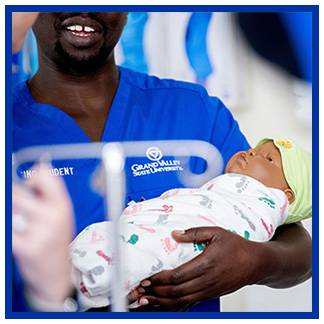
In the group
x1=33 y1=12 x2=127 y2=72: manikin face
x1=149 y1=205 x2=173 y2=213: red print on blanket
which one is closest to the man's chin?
x1=33 y1=12 x2=127 y2=72: manikin face

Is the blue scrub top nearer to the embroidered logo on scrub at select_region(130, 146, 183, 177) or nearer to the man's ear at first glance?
the embroidered logo on scrub at select_region(130, 146, 183, 177)

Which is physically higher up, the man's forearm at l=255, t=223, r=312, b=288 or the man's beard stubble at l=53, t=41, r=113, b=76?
the man's beard stubble at l=53, t=41, r=113, b=76

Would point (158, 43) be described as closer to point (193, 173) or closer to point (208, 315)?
point (193, 173)

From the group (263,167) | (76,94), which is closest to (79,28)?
(76,94)

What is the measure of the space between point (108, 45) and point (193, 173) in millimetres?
268

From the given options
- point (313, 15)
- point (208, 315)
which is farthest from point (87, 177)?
point (313, 15)

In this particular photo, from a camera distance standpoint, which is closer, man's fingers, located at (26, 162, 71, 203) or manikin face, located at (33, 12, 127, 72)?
man's fingers, located at (26, 162, 71, 203)

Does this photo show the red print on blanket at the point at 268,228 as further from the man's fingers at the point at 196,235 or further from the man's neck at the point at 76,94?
the man's neck at the point at 76,94

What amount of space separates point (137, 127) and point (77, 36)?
0.19m

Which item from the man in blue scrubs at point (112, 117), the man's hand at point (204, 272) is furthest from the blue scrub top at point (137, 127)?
the man's hand at point (204, 272)

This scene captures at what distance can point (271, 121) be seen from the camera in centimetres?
143

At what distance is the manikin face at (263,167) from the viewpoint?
140cm

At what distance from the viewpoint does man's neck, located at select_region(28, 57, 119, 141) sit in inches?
55.2

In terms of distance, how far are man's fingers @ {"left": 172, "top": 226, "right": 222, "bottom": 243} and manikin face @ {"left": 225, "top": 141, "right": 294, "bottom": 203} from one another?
176mm
